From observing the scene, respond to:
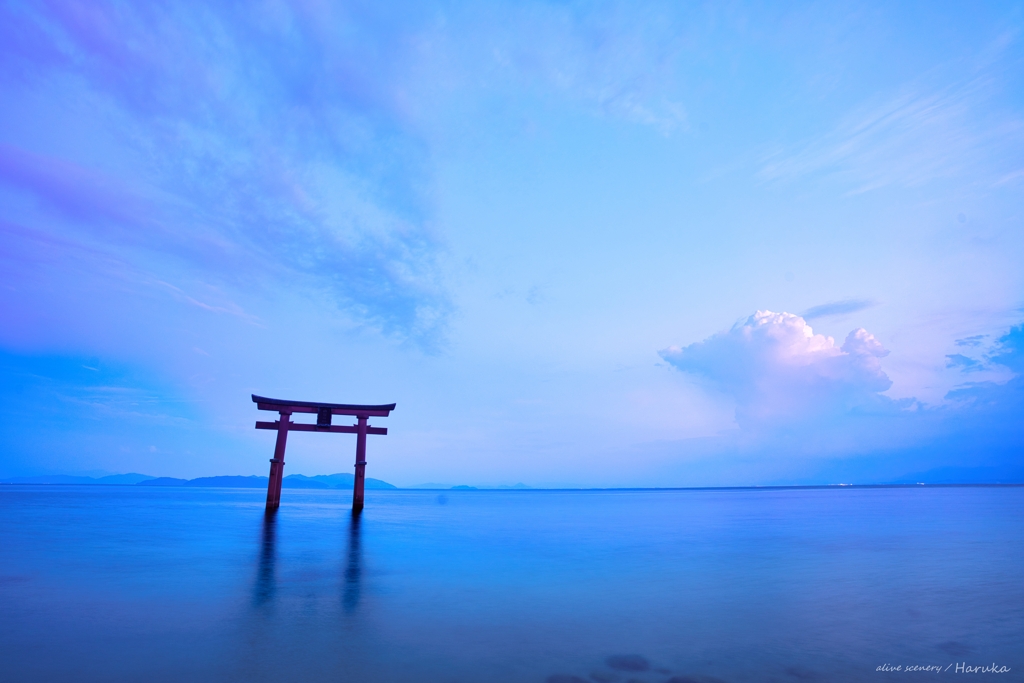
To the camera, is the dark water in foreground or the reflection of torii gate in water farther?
the reflection of torii gate in water

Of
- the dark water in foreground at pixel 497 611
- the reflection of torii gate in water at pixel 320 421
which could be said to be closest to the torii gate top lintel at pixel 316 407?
the reflection of torii gate in water at pixel 320 421

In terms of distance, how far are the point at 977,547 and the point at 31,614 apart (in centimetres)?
2582

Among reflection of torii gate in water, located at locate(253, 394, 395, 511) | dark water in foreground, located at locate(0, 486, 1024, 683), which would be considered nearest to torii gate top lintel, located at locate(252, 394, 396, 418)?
reflection of torii gate in water, located at locate(253, 394, 395, 511)

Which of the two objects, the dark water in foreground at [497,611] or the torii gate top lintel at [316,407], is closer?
the dark water in foreground at [497,611]

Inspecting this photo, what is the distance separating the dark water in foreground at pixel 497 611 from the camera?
649 cm

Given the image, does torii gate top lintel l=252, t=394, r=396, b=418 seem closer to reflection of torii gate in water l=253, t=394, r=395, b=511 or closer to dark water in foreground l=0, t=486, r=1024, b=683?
reflection of torii gate in water l=253, t=394, r=395, b=511

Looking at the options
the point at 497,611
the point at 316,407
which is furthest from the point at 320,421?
the point at 497,611

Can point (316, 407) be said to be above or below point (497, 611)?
above

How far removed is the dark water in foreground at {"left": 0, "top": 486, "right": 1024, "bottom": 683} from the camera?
6.49 m

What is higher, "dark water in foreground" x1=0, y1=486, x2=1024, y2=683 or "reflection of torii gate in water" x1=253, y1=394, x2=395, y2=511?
"reflection of torii gate in water" x1=253, y1=394, x2=395, y2=511

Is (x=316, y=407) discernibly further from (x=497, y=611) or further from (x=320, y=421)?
(x=497, y=611)

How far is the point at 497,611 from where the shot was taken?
372 inches

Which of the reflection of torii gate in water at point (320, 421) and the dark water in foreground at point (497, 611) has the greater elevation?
A: the reflection of torii gate in water at point (320, 421)

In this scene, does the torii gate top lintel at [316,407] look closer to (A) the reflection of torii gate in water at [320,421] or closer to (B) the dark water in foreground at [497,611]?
(A) the reflection of torii gate in water at [320,421]
